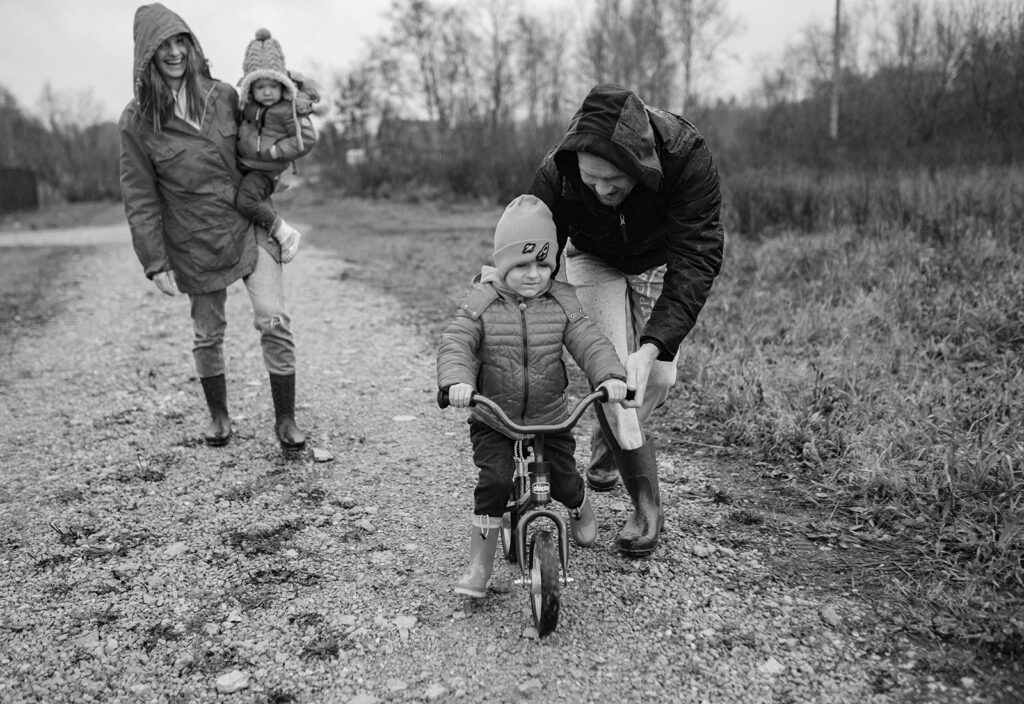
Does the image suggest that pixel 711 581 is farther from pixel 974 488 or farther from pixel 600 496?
pixel 974 488

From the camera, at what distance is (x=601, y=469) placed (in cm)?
412

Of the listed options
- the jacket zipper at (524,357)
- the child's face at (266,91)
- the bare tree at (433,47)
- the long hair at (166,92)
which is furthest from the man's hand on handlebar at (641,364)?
the bare tree at (433,47)

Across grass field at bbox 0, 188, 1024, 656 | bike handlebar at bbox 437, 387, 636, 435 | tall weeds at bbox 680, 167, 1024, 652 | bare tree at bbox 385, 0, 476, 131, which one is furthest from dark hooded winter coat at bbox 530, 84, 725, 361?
bare tree at bbox 385, 0, 476, 131

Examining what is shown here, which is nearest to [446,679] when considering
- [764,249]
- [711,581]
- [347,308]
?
[711,581]

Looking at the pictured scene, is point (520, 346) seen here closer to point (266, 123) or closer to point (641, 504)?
point (641, 504)

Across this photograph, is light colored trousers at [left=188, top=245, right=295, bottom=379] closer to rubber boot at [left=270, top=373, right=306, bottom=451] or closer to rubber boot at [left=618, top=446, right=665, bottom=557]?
rubber boot at [left=270, top=373, right=306, bottom=451]

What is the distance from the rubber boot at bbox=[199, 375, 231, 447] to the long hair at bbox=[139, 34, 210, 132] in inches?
59.8

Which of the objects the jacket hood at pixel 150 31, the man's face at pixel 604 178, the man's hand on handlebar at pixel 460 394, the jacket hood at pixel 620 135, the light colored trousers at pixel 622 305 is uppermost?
the jacket hood at pixel 150 31

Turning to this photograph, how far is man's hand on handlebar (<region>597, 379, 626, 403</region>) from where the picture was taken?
2801 millimetres

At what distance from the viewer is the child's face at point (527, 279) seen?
9.89 feet

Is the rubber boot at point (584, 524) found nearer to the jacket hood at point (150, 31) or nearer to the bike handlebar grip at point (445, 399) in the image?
the bike handlebar grip at point (445, 399)

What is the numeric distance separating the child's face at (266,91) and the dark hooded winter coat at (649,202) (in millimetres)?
1873

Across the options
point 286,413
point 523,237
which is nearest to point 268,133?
point 286,413

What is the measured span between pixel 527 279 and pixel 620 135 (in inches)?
24.8
